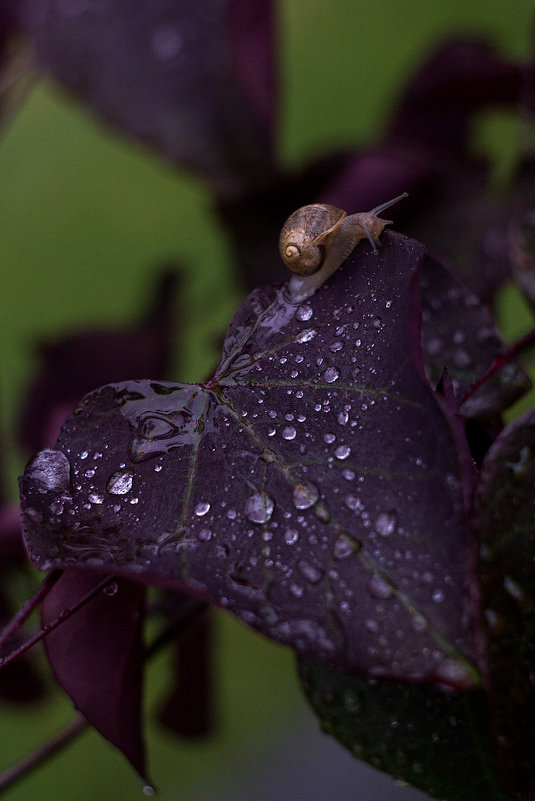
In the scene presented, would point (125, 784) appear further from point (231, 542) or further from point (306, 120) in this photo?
point (306, 120)

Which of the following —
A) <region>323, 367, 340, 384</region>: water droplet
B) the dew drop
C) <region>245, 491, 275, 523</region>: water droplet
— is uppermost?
<region>323, 367, 340, 384</region>: water droplet

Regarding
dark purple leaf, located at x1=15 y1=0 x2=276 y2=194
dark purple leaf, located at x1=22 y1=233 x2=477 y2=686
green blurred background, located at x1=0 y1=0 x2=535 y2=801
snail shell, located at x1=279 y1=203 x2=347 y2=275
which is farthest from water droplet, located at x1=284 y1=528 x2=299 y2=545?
green blurred background, located at x1=0 y1=0 x2=535 y2=801

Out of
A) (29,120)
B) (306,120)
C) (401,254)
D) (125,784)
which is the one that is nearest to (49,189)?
(29,120)

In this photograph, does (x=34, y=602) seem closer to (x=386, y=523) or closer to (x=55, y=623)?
(x=55, y=623)

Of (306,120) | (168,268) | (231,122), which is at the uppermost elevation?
(231,122)

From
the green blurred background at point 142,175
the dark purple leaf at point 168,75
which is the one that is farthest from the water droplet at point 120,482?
the green blurred background at point 142,175

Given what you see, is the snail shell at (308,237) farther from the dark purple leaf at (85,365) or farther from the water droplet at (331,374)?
the dark purple leaf at (85,365)

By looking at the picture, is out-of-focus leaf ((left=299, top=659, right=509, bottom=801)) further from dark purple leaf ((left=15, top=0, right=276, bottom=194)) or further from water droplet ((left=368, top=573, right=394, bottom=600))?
dark purple leaf ((left=15, top=0, right=276, bottom=194))

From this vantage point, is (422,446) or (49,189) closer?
(422,446)
